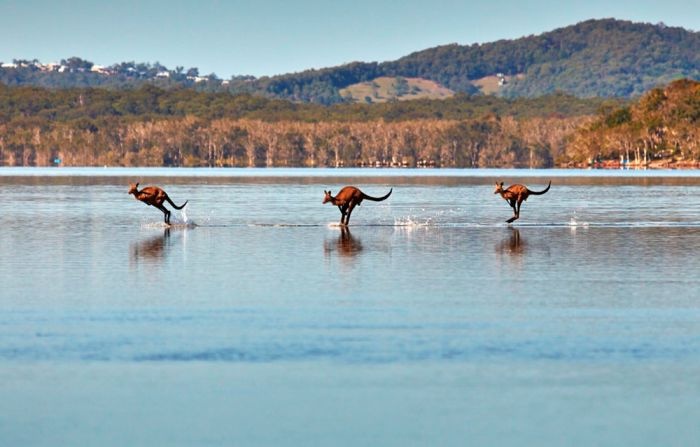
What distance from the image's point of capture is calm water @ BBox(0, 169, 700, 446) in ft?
34.4

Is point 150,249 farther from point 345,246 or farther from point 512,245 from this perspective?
point 512,245

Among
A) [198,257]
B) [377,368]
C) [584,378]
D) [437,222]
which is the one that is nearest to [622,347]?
[584,378]

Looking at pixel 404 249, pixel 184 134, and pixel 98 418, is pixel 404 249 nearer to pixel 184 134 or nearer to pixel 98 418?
pixel 98 418

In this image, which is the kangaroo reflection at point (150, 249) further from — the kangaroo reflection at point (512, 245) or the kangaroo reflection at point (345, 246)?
the kangaroo reflection at point (512, 245)

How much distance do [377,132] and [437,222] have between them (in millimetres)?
162520

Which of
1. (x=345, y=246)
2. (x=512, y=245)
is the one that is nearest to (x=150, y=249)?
(x=345, y=246)

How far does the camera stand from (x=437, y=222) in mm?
34156

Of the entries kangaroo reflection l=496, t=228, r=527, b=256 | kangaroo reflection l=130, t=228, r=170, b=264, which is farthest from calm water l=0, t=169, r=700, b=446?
kangaroo reflection l=496, t=228, r=527, b=256

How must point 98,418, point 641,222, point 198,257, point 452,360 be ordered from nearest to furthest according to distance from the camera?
1. point 98,418
2. point 452,360
3. point 198,257
4. point 641,222

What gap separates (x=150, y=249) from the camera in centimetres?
2525

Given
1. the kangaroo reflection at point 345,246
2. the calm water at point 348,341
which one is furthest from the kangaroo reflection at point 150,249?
the kangaroo reflection at point 345,246

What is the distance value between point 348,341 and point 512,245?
41.6ft

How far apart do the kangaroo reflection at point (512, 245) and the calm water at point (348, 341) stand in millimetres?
212

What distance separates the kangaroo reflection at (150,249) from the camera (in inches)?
916
